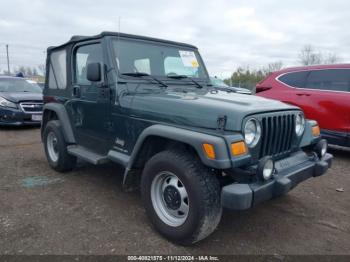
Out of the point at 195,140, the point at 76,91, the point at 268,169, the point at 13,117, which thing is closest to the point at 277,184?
the point at 268,169

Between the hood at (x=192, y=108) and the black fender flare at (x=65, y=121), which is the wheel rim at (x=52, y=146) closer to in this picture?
the black fender flare at (x=65, y=121)

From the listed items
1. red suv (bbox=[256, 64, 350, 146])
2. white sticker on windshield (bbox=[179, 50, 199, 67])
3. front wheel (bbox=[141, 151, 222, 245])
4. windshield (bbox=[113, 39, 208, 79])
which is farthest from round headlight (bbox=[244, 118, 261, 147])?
red suv (bbox=[256, 64, 350, 146])

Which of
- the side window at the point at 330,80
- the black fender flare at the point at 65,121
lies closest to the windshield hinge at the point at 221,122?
the black fender flare at the point at 65,121

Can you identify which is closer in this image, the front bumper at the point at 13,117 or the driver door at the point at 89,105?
the driver door at the point at 89,105

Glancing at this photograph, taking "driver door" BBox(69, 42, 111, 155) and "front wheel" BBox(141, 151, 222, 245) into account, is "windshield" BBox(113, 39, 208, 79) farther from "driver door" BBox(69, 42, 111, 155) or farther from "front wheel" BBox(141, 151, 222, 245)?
"front wheel" BBox(141, 151, 222, 245)

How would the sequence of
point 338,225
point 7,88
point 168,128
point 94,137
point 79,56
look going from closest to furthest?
1. point 168,128
2. point 338,225
3. point 94,137
4. point 79,56
5. point 7,88

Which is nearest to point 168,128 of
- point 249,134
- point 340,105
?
point 249,134

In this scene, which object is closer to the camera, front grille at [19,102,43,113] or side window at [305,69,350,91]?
side window at [305,69,350,91]

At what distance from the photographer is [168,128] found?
114 inches

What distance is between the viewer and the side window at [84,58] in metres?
3.96

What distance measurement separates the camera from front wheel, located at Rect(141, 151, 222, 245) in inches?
104

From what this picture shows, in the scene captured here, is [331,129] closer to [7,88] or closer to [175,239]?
[175,239]

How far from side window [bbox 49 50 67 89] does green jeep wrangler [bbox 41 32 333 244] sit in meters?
0.06

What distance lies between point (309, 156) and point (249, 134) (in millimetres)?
1096
